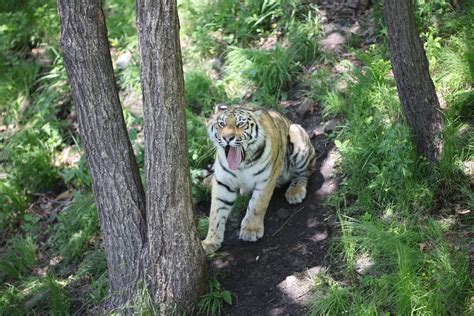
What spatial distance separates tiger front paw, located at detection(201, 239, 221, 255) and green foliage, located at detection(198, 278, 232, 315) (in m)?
0.46

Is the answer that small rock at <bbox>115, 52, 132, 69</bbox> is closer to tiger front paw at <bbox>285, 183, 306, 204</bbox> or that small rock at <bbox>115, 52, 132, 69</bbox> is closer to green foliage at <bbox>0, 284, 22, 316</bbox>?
tiger front paw at <bbox>285, 183, 306, 204</bbox>

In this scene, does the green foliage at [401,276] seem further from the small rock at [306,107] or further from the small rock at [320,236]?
the small rock at [306,107]

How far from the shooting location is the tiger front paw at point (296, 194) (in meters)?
5.62

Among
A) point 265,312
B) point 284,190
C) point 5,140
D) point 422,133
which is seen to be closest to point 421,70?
point 422,133

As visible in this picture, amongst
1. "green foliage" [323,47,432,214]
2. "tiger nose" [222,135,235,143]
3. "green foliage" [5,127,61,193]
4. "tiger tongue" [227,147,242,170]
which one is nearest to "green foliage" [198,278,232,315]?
"tiger tongue" [227,147,242,170]

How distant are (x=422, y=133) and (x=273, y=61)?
230 centimetres

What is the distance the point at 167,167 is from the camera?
428 centimetres

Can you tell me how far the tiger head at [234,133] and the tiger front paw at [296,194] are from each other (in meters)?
0.61

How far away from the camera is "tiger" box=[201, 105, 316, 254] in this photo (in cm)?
521

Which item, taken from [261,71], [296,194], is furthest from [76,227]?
[261,71]

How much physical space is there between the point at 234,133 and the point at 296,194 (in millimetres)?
881

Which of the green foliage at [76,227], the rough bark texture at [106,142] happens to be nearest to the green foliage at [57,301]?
the rough bark texture at [106,142]

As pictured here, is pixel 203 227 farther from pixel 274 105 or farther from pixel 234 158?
pixel 274 105

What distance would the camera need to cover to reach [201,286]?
15.5ft
